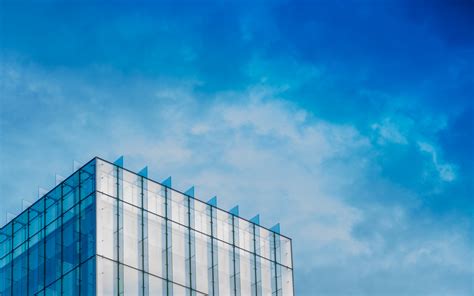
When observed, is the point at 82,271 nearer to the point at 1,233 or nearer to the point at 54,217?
the point at 54,217

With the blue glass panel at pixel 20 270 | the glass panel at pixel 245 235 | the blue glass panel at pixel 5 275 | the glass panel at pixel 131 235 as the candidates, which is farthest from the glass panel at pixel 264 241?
the blue glass panel at pixel 5 275

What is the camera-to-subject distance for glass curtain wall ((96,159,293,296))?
8444 cm

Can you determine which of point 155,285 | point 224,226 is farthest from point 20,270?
point 224,226

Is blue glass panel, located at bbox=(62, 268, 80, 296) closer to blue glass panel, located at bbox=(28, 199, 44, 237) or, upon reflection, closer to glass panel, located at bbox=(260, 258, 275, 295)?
blue glass panel, located at bbox=(28, 199, 44, 237)

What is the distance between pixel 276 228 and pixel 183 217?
1059 cm

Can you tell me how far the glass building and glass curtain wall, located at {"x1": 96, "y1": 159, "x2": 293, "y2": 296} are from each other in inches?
2.9

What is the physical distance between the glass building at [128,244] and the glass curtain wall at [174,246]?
7 cm

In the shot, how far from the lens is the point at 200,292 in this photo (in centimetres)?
8881

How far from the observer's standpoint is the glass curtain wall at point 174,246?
84438 millimetres

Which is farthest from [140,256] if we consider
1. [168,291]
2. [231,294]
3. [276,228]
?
[276,228]

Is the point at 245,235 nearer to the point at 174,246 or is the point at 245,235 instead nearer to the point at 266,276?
the point at 266,276

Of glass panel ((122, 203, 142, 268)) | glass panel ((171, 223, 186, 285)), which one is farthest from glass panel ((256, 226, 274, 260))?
glass panel ((122, 203, 142, 268))

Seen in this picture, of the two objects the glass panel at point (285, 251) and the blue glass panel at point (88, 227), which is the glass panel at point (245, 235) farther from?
the blue glass panel at point (88, 227)

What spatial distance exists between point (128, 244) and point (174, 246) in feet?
14.7
